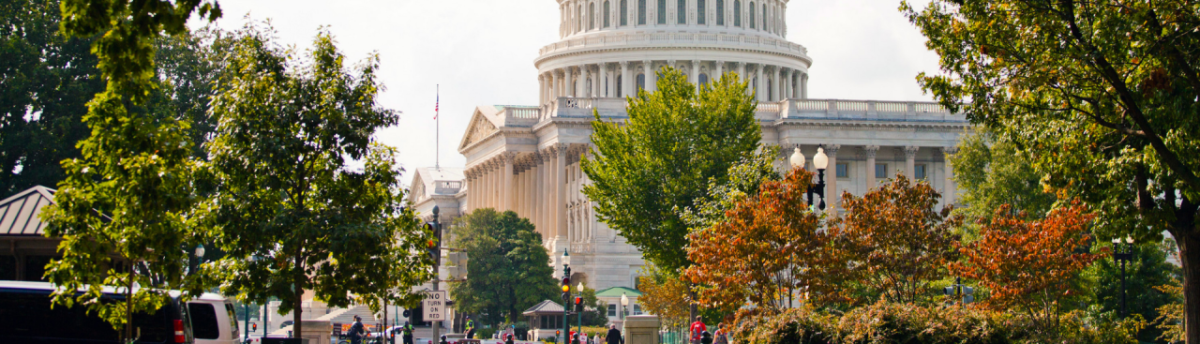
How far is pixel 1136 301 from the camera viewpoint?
155 ft

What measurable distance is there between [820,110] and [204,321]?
69.6m

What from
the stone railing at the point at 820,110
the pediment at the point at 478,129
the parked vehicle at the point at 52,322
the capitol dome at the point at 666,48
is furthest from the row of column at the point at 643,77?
the parked vehicle at the point at 52,322

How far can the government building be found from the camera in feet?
290

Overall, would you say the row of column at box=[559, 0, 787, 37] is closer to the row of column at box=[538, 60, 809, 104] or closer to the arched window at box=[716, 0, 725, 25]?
the arched window at box=[716, 0, 725, 25]

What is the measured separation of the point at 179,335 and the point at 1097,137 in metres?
15.9

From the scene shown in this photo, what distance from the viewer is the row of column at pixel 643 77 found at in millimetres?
111438

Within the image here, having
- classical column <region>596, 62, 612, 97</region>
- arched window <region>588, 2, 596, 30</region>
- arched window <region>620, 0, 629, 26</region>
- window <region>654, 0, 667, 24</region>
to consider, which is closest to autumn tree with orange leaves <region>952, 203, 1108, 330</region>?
classical column <region>596, 62, 612, 97</region>

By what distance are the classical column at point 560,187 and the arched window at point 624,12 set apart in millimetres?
29097

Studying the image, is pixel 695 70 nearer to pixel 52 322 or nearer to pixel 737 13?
pixel 737 13

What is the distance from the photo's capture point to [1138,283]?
1854 inches

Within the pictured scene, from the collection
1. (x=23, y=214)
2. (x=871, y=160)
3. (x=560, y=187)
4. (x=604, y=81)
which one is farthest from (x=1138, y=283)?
(x=604, y=81)

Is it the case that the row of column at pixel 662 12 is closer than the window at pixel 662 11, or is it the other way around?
the row of column at pixel 662 12

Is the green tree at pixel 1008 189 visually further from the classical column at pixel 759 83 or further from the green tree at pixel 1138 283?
the classical column at pixel 759 83

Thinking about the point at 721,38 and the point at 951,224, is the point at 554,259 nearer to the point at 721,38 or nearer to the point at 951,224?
the point at 721,38
